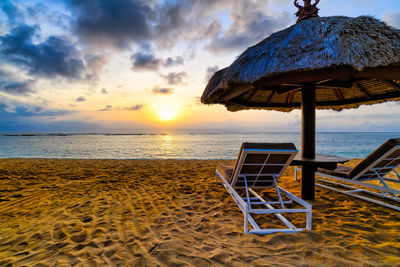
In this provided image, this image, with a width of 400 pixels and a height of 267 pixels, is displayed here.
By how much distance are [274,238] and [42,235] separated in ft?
8.92

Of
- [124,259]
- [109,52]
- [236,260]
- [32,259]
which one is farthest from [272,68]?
[109,52]

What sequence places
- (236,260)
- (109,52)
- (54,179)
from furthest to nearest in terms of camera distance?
(109,52) < (54,179) < (236,260)

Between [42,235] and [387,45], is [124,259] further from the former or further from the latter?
[387,45]

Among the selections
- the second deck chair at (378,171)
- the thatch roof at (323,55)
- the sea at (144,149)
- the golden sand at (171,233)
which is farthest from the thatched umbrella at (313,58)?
the sea at (144,149)

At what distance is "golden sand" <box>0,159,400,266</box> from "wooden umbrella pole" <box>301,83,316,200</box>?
10.6 inches

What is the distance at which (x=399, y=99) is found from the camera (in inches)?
164

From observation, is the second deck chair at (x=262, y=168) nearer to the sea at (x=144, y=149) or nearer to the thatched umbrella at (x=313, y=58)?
the thatched umbrella at (x=313, y=58)

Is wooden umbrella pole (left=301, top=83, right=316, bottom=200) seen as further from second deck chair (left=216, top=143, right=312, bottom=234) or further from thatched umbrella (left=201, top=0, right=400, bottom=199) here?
second deck chair (left=216, top=143, right=312, bottom=234)

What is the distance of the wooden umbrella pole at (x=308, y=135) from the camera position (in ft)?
10.9

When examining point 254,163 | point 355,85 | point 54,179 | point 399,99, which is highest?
point 355,85

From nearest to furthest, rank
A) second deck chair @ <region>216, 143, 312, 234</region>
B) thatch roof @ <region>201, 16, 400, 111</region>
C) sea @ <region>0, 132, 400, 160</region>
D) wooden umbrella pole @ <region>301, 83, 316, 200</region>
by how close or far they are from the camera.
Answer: thatch roof @ <region>201, 16, 400, 111</region>, second deck chair @ <region>216, 143, 312, 234</region>, wooden umbrella pole @ <region>301, 83, 316, 200</region>, sea @ <region>0, 132, 400, 160</region>

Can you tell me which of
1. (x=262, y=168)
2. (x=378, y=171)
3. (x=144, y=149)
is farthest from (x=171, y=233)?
(x=144, y=149)

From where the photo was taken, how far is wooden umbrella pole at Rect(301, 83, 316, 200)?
3.34m

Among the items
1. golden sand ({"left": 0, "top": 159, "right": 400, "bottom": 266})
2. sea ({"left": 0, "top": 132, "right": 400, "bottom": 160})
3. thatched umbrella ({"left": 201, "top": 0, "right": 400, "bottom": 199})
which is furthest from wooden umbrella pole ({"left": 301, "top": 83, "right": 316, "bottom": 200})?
sea ({"left": 0, "top": 132, "right": 400, "bottom": 160})
